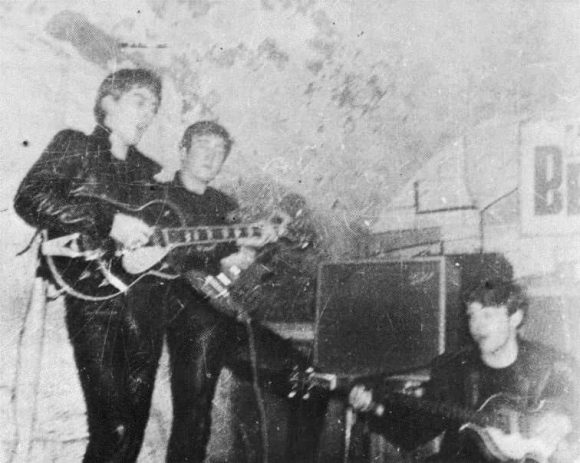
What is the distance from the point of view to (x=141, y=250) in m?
2.02

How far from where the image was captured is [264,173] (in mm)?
2010

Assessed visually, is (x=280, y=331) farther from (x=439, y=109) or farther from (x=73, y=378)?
(x=439, y=109)

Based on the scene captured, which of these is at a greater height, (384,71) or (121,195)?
→ (384,71)

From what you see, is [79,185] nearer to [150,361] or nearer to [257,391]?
[150,361]

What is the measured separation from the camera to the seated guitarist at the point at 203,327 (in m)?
2.00

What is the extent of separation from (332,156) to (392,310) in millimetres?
508

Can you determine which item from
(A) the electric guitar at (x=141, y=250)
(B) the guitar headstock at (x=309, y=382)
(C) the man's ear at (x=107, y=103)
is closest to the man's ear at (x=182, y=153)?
(A) the electric guitar at (x=141, y=250)

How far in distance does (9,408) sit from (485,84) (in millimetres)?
1797

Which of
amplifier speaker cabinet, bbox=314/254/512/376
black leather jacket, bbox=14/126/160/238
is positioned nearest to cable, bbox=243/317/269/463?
amplifier speaker cabinet, bbox=314/254/512/376

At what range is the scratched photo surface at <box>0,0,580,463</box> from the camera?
6.13 feet

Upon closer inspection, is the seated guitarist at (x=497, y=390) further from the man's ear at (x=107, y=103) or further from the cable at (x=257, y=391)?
the man's ear at (x=107, y=103)

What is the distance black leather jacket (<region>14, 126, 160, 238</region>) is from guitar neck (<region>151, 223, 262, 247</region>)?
0.49 ft

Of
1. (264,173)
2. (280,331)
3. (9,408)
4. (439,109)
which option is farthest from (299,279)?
(9,408)

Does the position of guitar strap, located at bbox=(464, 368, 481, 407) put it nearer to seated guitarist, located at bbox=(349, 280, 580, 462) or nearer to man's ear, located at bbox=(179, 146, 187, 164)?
seated guitarist, located at bbox=(349, 280, 580, 462)
